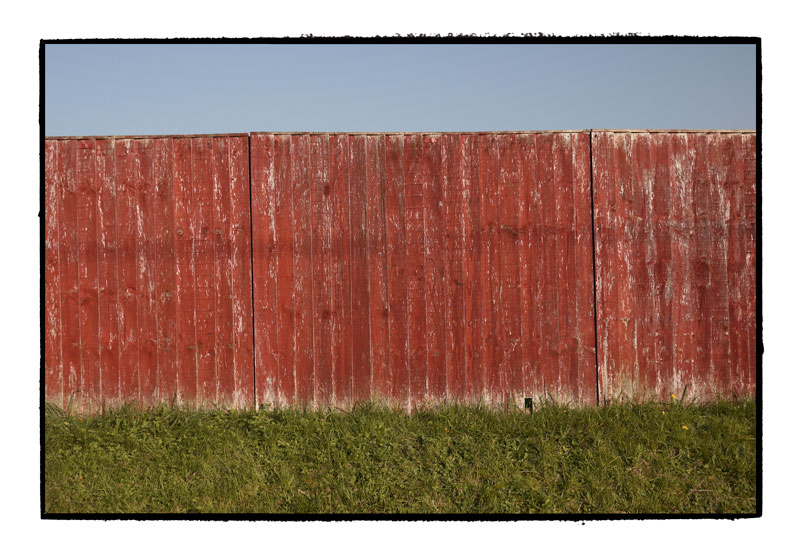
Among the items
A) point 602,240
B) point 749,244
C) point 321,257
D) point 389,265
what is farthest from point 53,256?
point 749,244

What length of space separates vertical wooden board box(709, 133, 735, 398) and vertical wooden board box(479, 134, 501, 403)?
1.83 metres

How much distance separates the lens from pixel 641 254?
429cm

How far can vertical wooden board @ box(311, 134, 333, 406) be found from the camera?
4.21 m

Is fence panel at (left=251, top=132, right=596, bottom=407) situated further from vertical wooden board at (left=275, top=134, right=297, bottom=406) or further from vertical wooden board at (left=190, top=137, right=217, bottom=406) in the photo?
vertical wooden board at (left=190, top=137, right=217, bottom=406)

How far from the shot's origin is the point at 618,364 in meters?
4.29

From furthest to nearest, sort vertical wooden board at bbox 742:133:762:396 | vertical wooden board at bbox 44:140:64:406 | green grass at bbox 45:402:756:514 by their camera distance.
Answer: vertical wooden board at bbox 742:133:762:396
vertical wooden board at bbox 44:140:64:406
green grass at bbox 45:402:756:514

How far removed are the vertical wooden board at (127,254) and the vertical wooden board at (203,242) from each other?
500 millimetres

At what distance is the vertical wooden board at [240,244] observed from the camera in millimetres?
4211

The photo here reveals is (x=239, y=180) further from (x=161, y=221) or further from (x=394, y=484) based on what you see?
(x=394, y=484)

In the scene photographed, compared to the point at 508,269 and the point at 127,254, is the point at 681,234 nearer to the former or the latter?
the point at 508,269

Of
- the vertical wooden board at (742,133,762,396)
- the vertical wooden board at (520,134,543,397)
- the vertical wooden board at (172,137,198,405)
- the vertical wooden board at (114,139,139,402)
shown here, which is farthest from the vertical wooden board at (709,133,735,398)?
the vertical wooden board at (114,139,139,402)

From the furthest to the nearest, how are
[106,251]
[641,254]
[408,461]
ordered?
[641,254]
[106,251]
[408,461]

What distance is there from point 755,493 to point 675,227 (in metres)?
2.08

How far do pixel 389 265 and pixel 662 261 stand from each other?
2.32m
